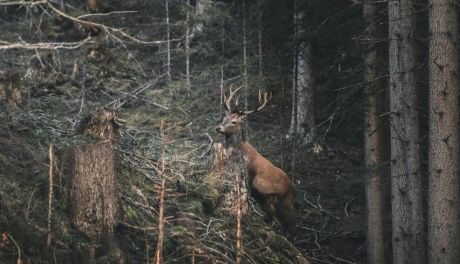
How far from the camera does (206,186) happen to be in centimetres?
1041

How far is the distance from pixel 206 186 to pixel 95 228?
3004 mm

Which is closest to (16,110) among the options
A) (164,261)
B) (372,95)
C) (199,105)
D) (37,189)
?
(37,189)

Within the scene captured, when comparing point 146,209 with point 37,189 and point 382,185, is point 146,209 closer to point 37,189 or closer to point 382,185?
point 37,189

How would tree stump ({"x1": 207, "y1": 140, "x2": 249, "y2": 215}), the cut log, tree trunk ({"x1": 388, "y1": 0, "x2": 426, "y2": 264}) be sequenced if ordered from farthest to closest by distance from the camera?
tree trunk ({"x1": 388, "y1": 0, "x2": 426, "y2": 264}) → tree stump ({"x1": 207, "y1": 140, "x2": 249, "y2": 215}) → the cut log

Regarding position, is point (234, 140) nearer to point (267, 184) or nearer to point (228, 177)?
point (267, 184)

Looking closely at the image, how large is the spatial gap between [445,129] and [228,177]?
3.45 meters

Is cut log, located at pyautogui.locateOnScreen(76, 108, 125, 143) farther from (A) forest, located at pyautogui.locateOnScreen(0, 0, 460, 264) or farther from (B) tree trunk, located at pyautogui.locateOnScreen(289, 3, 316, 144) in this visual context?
(B) tree trunk, located at pyautogui.locateOnScreen(289, 3, 316, 144)

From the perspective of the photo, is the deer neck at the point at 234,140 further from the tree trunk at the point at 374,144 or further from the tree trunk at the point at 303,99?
the tree trunk at the point at 303,99

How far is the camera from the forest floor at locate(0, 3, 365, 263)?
7562 millimetres

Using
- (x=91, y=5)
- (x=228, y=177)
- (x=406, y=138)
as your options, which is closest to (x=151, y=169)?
(x=228, y=177)

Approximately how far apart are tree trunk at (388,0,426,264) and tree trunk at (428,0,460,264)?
0.70 meters

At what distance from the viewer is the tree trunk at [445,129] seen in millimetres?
9828

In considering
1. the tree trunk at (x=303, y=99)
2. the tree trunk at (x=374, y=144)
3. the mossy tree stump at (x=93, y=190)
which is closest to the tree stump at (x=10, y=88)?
the mossy tree stump at (x=93, y=190)

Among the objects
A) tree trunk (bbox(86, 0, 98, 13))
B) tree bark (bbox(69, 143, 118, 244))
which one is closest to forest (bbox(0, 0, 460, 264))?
tree bark (bbox(69, 143, 118, 244))
